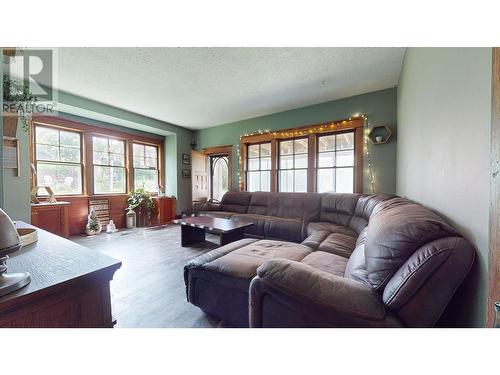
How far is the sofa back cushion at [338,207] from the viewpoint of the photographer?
295cm

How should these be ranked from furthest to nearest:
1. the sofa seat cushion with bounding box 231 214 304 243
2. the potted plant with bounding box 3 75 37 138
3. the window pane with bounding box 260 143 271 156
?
the window pane with bounding box 260 143 271 156 < the sofa seat cushion with bounding box 231 214 304 243 < the potted plant with bounding box 3 75 37 138

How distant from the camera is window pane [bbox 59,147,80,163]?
387 centimetres

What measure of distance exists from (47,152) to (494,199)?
560 cm

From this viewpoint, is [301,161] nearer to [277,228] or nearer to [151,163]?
[277,228]

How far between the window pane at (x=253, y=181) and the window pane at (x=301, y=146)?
106cm

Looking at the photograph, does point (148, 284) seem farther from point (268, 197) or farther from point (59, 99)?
point (59, 99)

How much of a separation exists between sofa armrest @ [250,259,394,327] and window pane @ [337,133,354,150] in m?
3.23

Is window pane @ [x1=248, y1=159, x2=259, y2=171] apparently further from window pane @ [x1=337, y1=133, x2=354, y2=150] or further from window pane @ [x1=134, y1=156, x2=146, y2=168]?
window pane @ [x1=134, y1=156, x2=146, y2=168]

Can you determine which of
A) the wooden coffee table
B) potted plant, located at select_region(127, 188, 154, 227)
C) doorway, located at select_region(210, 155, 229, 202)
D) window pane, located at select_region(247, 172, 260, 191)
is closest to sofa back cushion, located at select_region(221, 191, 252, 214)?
window pane, located at select_region(247, 172, 260, 191)

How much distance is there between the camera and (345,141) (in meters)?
3.62
